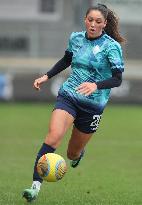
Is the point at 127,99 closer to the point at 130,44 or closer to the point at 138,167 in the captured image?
the point at 130,44

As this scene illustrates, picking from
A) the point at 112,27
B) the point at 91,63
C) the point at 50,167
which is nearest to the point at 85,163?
the point at 112,27

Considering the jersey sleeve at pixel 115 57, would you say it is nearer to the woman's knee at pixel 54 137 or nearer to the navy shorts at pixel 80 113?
the navy shorts at pixel 80 113

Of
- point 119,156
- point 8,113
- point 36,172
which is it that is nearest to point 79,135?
point 36,172

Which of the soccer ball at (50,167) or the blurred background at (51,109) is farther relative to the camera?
the blurred background at (51,109)

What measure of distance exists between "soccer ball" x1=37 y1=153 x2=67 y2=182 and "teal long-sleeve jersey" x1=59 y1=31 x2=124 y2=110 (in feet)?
3.15

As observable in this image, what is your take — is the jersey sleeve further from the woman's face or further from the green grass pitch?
the green grass pitch

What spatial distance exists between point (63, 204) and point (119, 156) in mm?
6557

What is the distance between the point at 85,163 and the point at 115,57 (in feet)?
17.4

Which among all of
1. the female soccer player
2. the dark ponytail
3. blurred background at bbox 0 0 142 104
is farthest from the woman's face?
blurred background at bbox 0 0 142 104

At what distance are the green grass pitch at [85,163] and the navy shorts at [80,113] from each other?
86 cm

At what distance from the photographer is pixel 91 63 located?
9.96 m

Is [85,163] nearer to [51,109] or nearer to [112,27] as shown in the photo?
[112,27]

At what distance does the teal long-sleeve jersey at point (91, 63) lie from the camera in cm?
991

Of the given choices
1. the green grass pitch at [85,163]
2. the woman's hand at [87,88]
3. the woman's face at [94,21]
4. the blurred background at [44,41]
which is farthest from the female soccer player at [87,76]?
the blurred background at [44,41]
